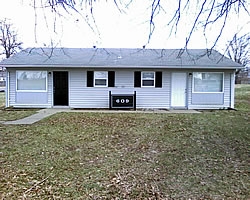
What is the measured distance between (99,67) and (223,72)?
21.4 feet

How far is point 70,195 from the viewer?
13.1ft

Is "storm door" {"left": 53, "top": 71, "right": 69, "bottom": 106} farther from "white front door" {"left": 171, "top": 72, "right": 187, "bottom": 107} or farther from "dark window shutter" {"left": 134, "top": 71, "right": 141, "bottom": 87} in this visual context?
"white front door" {"left": 171, "top": 72, "right": 187, "bottom": 107}

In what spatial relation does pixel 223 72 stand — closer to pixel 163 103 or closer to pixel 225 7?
pixel 163 103

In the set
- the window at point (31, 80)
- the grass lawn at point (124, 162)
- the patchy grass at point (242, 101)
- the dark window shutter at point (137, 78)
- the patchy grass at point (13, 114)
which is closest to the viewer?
the grass lawn at point (124, 162)

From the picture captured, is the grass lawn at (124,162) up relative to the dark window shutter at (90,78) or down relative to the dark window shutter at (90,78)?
down

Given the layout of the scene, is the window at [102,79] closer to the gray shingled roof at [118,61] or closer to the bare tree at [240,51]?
the gray shingled roof at [118,61]

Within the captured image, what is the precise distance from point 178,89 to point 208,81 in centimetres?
165

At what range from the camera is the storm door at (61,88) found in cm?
1550

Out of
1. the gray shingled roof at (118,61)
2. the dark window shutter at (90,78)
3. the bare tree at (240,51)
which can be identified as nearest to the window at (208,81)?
the gray shingled roof at (118,61)

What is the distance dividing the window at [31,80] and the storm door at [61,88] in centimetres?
56

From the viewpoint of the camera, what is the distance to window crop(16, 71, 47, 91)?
1542 centimetres

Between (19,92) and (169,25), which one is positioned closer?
(169,25)

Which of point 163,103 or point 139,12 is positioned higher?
point 139,12

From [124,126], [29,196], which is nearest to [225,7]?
[29,196]
